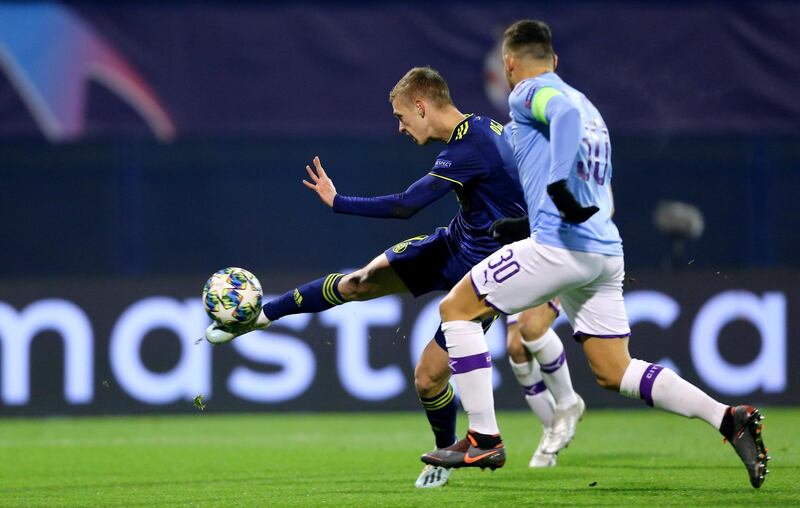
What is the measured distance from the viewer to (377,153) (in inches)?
529

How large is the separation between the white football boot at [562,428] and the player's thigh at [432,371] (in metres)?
1.19

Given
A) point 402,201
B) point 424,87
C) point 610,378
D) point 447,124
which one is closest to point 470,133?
point 447,124

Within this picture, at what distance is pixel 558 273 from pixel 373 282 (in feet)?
4.65

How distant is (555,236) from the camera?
5676 mm

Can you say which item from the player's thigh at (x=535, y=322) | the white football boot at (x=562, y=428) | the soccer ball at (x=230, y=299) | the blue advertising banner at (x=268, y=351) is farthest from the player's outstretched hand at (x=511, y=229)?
the blue advertising banner at (x=268, y=351)

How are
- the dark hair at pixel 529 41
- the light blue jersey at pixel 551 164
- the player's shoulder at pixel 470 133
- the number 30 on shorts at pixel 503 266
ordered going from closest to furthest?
the light blue jersey at pixel 551 164 → the number 30 on shorts at pixel 503 266 → the dark hair at pixel 529 41 → the player's shoulder at pixel 470 133

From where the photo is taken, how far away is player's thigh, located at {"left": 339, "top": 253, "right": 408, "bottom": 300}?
6.80 meters

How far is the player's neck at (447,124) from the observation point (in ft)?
20.8

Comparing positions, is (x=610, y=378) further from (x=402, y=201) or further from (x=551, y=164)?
(x=402, y=201)

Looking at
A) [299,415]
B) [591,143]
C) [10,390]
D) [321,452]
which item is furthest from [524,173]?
[10,390]

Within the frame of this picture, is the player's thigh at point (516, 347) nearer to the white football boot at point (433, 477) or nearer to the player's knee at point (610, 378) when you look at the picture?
the white football boot at point (433, 477)

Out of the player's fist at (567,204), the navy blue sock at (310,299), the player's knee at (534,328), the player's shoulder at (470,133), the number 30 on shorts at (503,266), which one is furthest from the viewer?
the player's knee at (534,328)

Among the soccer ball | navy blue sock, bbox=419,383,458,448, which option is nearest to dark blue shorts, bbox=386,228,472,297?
navy blue sock, bbox=419,383,458,448

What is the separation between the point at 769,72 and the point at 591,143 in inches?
311
